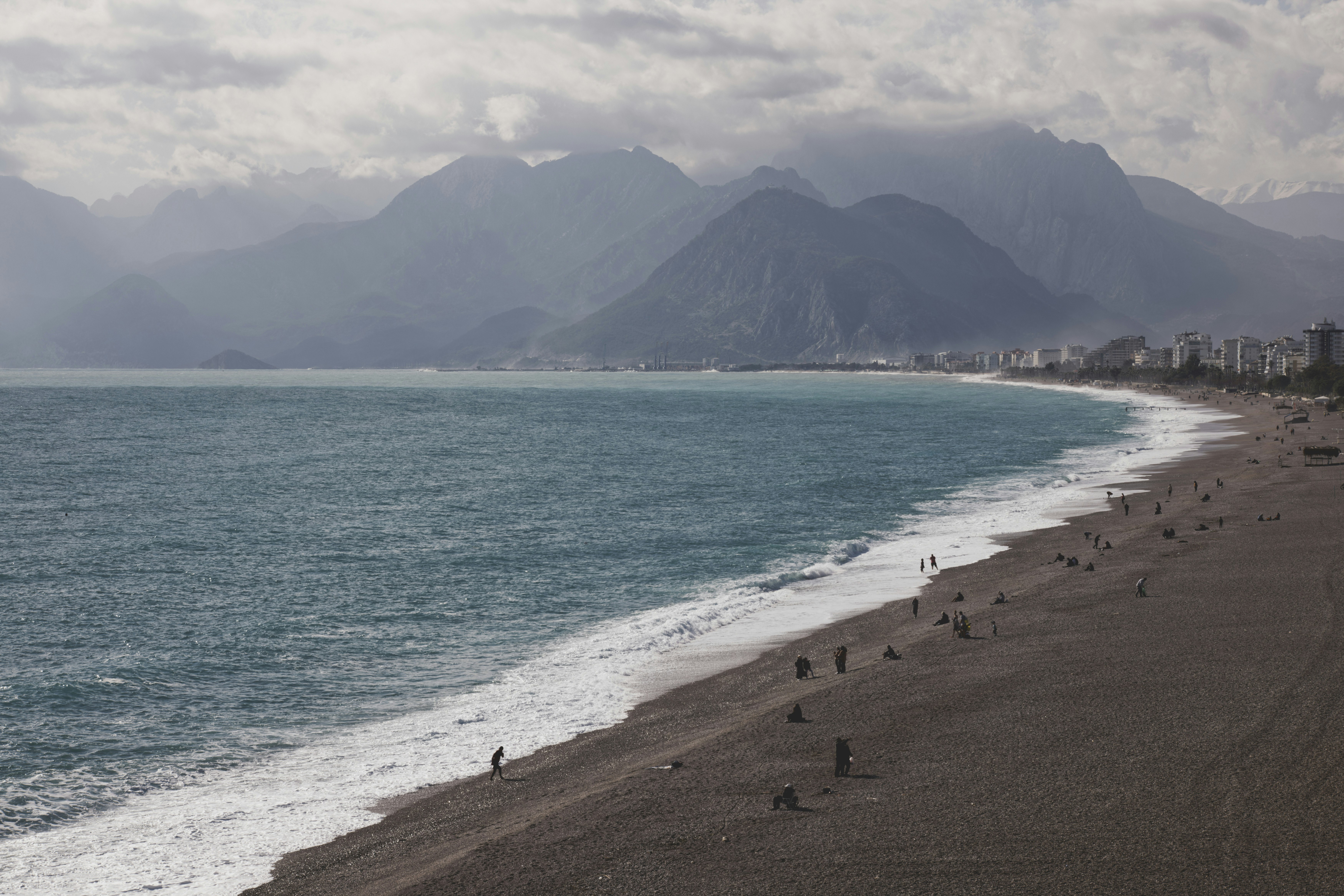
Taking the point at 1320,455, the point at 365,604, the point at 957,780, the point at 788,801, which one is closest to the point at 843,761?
the point at 788,801

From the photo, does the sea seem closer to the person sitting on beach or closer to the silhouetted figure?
the person sitting on beach

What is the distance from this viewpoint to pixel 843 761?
23.3 meters

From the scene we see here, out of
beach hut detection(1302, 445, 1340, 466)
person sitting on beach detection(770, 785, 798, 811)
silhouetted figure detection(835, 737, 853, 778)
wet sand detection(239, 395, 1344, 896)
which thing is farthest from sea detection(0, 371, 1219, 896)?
beach hut detection(1302, 445, 1340, 466)

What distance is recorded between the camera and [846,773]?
23.2 metres

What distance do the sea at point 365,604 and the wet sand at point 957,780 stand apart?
306 cm

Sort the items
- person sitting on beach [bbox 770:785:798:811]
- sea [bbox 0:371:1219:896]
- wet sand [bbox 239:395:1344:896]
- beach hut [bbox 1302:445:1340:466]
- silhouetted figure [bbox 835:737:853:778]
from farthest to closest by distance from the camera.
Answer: beach hut [bbox 1302:445:1340:466] → sea [bbox 0:371:1219:896] → silhouetted figure [bbox 835:737:853:778] → person sitting on beach [bbox 770:785:798:811] → wet sand [bbox 239:395:1344:896]

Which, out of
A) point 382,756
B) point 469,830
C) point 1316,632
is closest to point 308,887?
point 469,830

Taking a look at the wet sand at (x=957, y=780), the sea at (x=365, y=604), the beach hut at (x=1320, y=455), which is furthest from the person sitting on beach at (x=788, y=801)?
the beach hut at (x=1320, y=455)

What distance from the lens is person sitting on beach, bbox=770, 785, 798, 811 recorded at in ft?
70.7

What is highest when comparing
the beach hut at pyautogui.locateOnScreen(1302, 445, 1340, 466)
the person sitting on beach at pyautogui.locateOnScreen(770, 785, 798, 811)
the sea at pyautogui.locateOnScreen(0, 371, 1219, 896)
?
the beach hut at pyautogui.locateOnScreen(1302, 445, 1340, 466)

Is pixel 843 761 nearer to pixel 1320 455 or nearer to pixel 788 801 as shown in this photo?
pixel 788 801

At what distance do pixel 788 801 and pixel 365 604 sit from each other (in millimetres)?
31655

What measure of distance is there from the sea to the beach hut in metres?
16.5

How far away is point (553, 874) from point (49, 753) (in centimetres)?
1935
